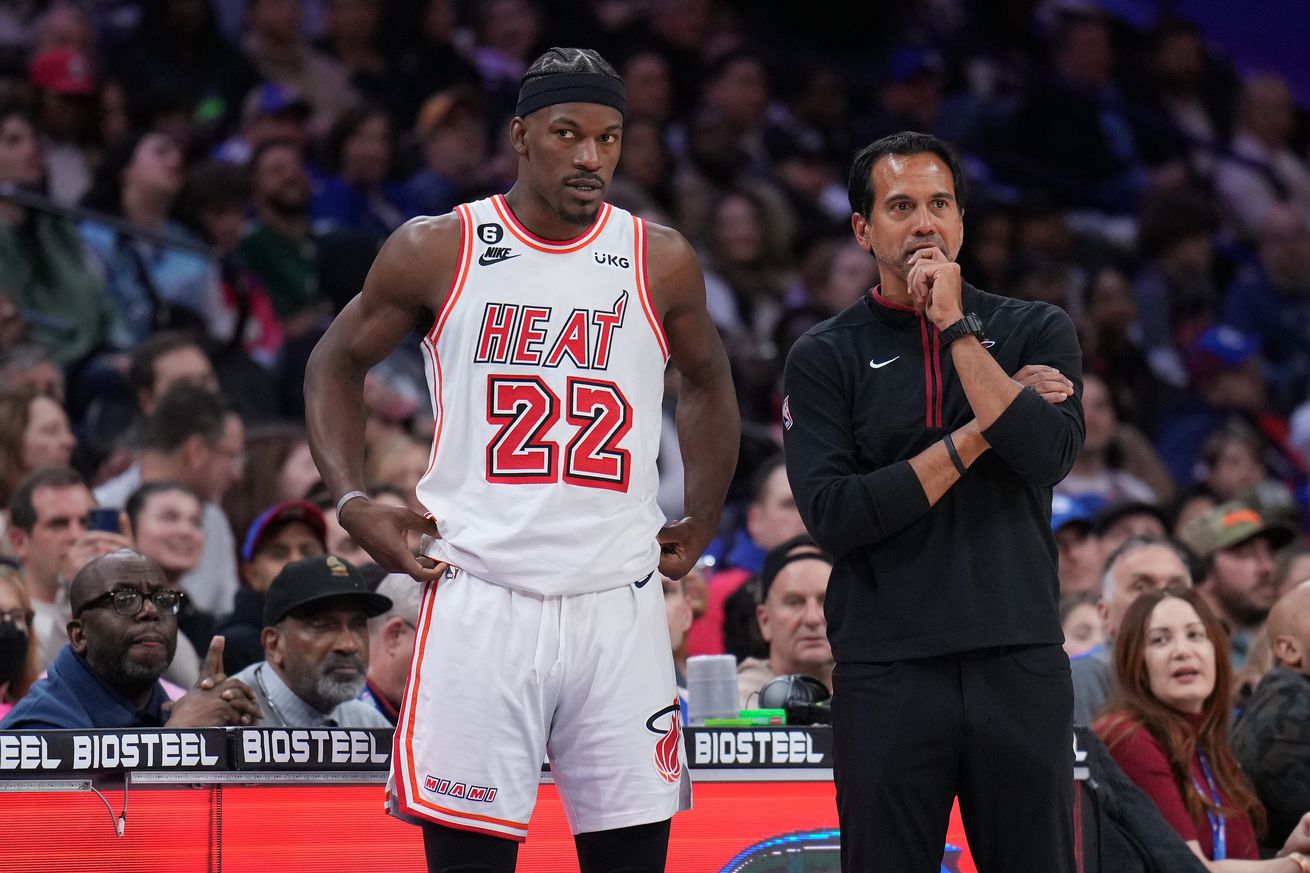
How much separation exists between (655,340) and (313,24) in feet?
30.1

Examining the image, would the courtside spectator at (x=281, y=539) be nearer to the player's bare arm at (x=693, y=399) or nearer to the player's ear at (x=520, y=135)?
the player's bare arm at (x=693, y=399)

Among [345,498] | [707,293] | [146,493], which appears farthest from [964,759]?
[146,493]

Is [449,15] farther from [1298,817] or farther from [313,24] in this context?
[1298,817]

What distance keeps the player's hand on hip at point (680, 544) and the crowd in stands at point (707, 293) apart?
1535mm

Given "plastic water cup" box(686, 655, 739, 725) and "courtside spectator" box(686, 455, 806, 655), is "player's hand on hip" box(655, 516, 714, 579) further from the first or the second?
"courtside spectator" box(686, 455, 806, 655)

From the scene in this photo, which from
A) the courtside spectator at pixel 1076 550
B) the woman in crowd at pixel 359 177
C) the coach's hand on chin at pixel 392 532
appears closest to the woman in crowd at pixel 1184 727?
the courtside spectator at pixel 1076 550

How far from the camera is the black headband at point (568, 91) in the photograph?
3.81 meters

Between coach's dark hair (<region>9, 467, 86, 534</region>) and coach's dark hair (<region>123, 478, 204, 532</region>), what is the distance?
0.82ft

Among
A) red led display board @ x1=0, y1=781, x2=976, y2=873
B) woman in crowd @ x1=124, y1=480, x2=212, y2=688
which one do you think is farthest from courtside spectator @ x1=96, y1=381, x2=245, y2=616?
red led display board @ x1=0, y1=781, x2=976, y2=873

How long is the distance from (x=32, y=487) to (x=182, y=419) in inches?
40.8

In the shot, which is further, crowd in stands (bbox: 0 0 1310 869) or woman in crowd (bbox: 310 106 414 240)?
woman in crowd (bbox: 310 106 414 240)

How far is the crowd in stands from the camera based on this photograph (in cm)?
610

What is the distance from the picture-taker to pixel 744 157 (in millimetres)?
12859

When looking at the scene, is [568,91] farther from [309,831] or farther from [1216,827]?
[1216,827]
